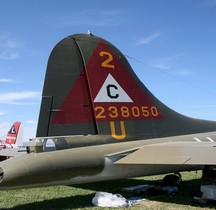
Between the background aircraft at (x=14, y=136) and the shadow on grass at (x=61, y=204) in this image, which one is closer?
the shadow on grass at (x=61, y=204)

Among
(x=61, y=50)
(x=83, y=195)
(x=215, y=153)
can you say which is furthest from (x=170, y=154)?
(x=61, y=50)

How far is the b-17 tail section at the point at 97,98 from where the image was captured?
30.4 ft

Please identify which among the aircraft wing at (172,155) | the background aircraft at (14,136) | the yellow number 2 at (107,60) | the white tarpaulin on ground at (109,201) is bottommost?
the white tarpaulin on ground at (109,201)

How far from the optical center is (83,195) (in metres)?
10.4

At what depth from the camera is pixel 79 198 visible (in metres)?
9.92

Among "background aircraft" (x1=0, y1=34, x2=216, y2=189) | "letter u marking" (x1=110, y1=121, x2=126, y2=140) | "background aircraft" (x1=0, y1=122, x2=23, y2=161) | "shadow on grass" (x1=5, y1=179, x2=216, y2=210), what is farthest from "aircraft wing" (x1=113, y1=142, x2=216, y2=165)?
"background aircraft" (x1=0, y1=122, x2=23, y2=161)

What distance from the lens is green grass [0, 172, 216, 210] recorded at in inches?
349

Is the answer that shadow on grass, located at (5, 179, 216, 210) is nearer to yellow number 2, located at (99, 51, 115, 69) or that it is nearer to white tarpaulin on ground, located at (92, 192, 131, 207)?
white tarpaulin on ground, located at (92, 192, 131, 207)

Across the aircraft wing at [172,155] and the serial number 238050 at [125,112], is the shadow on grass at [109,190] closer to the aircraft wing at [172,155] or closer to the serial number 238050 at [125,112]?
the aircraft wing at [172,155]

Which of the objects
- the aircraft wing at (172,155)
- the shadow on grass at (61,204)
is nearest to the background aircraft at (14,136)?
the shadow on grass at (61,204)

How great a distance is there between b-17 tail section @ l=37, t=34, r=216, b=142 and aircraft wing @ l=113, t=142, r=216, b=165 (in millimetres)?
817

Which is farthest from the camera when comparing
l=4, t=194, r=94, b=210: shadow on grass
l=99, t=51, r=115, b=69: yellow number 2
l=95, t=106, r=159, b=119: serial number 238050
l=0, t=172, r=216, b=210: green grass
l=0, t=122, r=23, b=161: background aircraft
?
l=0, t=122, r=23, b=161: background aircraft

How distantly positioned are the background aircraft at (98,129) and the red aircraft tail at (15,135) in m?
20.5

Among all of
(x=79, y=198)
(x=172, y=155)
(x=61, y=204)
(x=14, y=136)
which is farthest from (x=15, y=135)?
(x=172, y=155)
